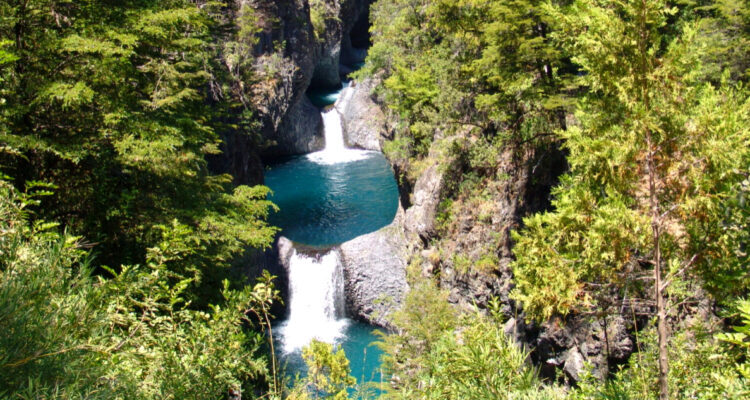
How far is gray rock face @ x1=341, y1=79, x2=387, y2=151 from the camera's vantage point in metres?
38.3

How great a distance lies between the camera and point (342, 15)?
4544 cm

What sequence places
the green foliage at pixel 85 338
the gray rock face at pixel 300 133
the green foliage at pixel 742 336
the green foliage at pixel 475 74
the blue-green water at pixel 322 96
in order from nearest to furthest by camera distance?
the green foliage at pixel 85 338, the green foliage at pixel 742 336, the green foliage at pixel 475 74, the gray rock face at pixel 300 133, the blue-green water at pixel 322 96

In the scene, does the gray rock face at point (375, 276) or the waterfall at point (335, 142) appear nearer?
the gray rock face at point (375, 276)

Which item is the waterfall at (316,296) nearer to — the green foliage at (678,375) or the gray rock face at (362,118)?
the green foliage at (678,375)

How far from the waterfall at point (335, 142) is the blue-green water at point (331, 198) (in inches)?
39.8

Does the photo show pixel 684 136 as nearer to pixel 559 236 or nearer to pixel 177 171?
pixel 559 236

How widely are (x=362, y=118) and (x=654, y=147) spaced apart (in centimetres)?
3570

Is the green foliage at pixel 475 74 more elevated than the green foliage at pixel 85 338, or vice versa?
the green foliage at pixel 475 74

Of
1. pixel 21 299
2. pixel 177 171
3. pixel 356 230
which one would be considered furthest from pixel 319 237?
pixel 21 299

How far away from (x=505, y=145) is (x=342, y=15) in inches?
1470

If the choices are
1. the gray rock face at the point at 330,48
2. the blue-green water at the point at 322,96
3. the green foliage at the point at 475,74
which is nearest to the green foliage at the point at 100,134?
the green foliage at the point at 475,74

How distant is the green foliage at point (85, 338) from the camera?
2.40 meters

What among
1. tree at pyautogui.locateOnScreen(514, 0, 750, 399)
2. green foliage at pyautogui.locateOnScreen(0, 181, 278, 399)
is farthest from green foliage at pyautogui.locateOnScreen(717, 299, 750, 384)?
green foliage at pyautogui.locateOnScreen(0, 181, 278, 399)

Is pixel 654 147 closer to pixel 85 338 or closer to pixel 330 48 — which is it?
pixel 85 338
